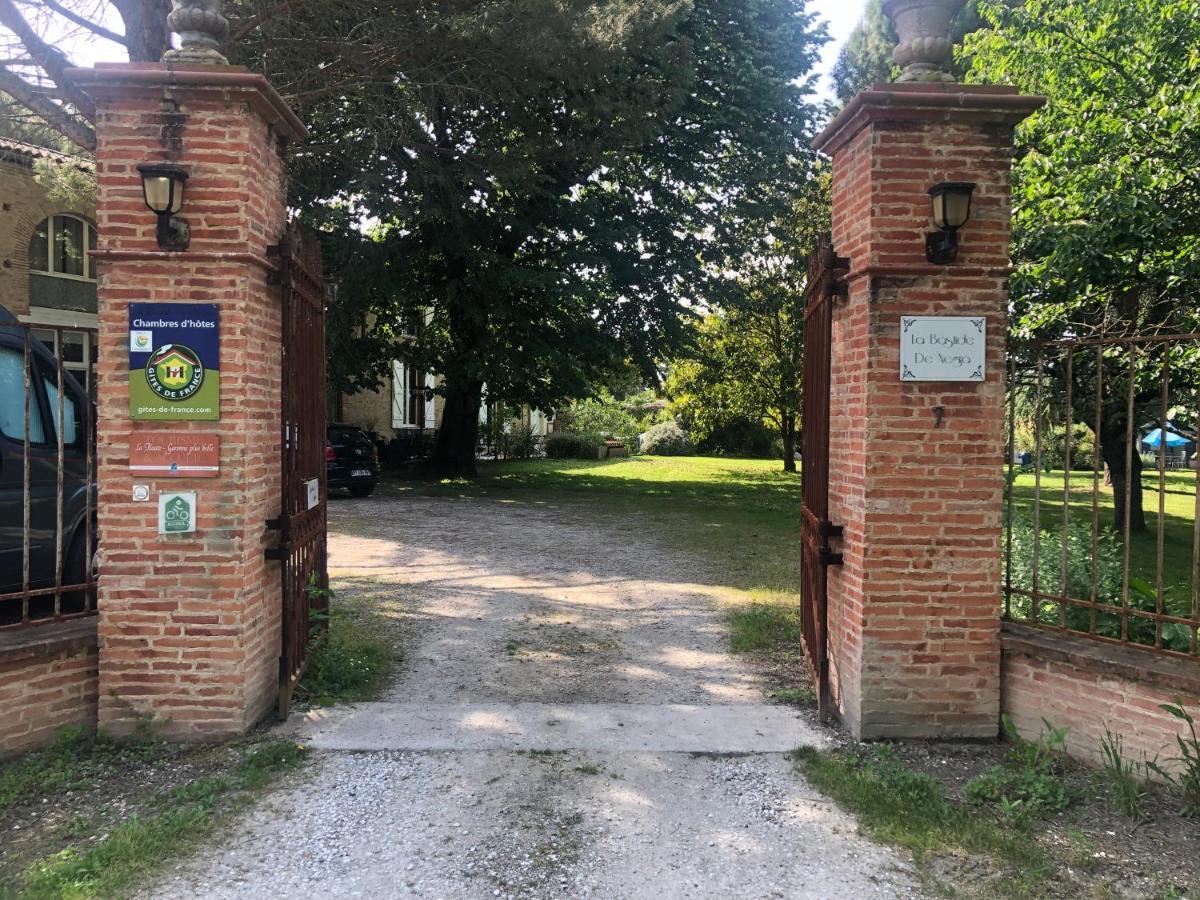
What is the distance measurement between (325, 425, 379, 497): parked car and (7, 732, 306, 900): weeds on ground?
12.0 meters

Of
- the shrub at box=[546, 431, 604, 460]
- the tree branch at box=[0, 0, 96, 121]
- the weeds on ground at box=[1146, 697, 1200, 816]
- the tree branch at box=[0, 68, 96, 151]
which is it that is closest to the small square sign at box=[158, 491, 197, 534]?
the weeds on ground at box=[1146, 697, 1200, 816]

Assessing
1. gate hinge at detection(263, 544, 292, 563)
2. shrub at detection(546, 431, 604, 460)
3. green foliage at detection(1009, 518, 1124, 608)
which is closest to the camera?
gate hinge at detection(263, 544, 292, 563)

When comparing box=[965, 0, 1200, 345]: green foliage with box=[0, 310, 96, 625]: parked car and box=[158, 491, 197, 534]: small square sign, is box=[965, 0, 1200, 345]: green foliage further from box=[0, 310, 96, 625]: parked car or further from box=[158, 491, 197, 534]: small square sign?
box=[0, 310, 96, 625]: parked car

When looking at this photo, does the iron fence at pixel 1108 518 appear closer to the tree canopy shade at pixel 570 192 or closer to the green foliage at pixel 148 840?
the green foliage at pixel 148 840

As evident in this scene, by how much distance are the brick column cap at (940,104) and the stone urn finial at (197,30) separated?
11.3 ft

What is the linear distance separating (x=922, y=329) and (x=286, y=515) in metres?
3.63

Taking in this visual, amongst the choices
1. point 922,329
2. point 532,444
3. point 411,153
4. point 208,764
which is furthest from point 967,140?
point 532,444

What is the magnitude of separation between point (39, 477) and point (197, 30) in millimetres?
2977

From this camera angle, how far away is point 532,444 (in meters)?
31.8

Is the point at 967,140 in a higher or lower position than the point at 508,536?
higher

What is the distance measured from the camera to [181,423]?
165 inches

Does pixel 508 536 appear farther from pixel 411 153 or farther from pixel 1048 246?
pixel 1048 246

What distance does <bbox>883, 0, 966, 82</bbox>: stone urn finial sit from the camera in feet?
15.0

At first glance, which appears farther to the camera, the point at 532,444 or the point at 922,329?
the point at 532,444
